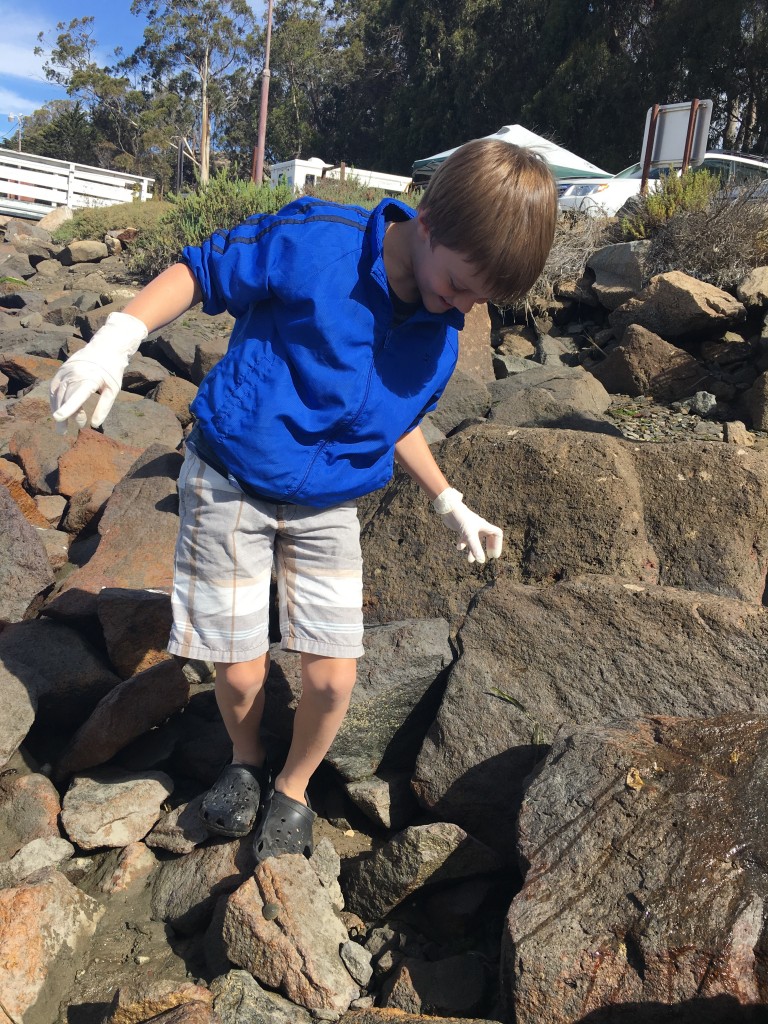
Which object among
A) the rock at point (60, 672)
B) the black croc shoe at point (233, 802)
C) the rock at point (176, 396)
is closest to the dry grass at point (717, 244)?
the rock at point (176, 396)

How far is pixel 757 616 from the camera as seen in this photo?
225cm

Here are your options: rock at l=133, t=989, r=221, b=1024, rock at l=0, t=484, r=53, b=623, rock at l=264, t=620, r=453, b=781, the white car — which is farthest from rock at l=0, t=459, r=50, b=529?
the white car

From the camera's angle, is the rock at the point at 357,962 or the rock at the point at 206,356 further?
the rock at the point at 206,356

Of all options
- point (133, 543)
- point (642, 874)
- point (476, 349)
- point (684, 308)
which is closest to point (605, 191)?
point (684, 308)

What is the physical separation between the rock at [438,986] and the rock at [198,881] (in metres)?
0.44

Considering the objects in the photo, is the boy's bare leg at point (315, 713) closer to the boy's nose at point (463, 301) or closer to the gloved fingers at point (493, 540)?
the gloved fingers at point (493, 540)

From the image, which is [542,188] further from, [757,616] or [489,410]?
[489,410]

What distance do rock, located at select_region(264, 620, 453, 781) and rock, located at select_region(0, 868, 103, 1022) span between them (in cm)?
69

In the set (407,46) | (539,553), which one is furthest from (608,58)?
(539,553)

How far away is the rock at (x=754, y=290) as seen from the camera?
5.65 m

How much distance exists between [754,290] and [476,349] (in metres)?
1.81

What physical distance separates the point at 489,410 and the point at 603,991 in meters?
3.29

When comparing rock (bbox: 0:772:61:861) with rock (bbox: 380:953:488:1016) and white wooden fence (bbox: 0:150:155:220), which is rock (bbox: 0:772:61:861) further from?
white wooden fence (bbox: 0:150:155:220)

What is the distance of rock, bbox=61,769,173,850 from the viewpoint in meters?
2.22
